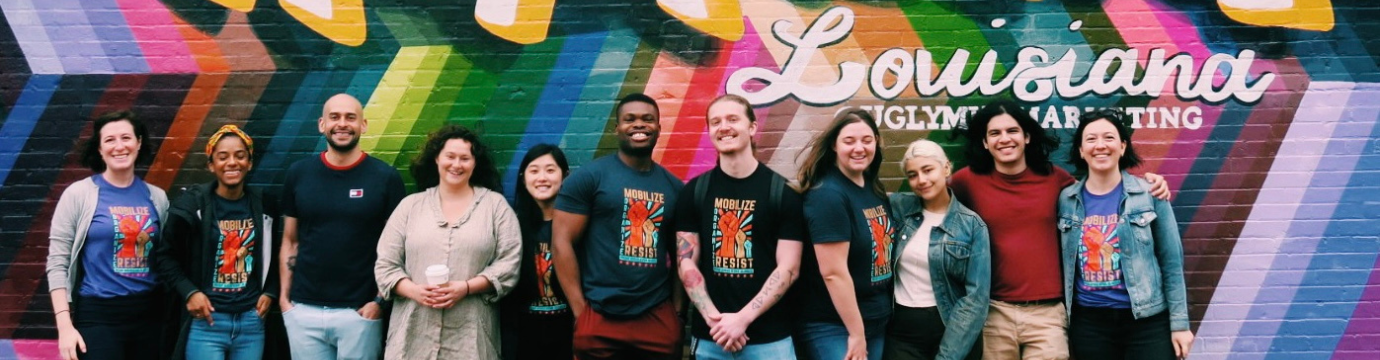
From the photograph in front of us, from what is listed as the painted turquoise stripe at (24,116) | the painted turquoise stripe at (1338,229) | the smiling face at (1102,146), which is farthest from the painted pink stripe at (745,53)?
the painted turquoise stripe at (24,116)

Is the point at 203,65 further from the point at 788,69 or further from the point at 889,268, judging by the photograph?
the point at 889,268

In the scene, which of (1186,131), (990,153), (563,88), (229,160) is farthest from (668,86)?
(1186,131)

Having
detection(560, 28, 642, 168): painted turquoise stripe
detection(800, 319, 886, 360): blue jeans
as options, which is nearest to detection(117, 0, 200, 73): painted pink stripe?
detection(560, 28, 642, 168): painted turquoise stripe

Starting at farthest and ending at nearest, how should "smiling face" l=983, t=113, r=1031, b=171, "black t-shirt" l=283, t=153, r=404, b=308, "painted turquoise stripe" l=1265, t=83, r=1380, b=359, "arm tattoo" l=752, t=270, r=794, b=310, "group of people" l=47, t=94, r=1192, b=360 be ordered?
"painted turquoise stripe" l=1265, t=83, r=1380, b=359, "black t-shirt" l=283, t=153, r=404, b=308, "smiling face" l=983, t=113, r=1031, b=171, "group of people" l=47, t=94, r=1192, b=360, "arm tattoo" l=752, t=270, r=794, b=310

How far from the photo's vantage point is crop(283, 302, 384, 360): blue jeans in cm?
495

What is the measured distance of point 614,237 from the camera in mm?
4492

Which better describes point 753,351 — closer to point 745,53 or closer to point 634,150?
point 634,150

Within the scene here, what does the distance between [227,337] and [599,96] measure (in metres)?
2.46

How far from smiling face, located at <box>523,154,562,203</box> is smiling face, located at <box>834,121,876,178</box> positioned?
4.88 feet

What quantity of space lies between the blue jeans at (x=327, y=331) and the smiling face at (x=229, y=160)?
756mm

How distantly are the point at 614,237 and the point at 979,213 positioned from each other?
1893 millimetres

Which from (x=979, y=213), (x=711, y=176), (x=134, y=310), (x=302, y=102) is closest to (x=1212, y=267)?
(x=979, y=213)

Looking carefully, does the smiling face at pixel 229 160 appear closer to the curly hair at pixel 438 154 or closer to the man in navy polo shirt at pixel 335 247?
the man in navy polo shirt at pixel 335 247

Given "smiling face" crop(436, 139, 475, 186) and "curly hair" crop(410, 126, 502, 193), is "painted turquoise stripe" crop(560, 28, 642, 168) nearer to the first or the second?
"curly hair" crop(410, 126, 502, 193)
